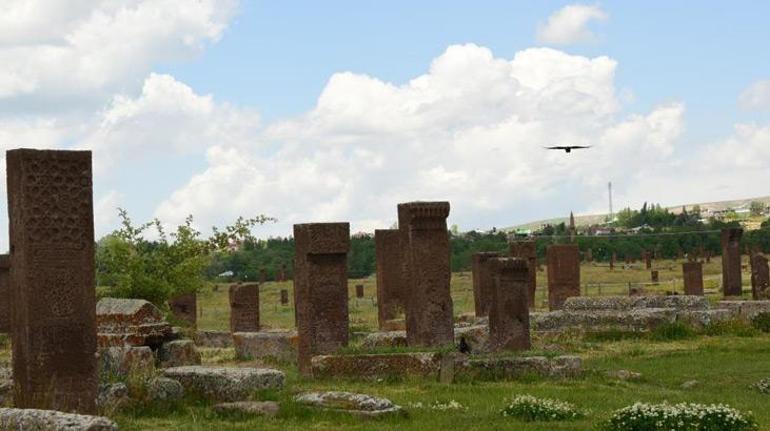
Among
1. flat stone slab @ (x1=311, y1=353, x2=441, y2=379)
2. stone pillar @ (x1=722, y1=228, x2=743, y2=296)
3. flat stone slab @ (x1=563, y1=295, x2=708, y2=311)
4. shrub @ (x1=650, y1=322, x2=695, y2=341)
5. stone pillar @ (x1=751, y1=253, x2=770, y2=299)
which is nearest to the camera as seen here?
flat stone slab @ (x1=311, y1=353, x2=441, y2=379)

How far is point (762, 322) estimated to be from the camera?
28016 mm

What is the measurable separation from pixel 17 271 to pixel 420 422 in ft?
14.2

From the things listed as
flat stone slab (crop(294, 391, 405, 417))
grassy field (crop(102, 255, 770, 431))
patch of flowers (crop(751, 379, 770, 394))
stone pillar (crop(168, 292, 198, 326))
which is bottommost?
patch of flowers (crop(751, 379, 770, 394))

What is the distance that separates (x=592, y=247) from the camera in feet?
320

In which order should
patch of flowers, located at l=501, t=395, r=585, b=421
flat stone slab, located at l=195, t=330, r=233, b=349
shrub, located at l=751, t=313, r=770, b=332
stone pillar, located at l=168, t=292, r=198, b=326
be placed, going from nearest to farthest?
patch of flowers, located at l=501, t=395, r=585, b=421
shrub, located at l=751, t=313, r=770, b=332
flat stone slab, located at l=195, t=330, r=233, b=349
stone pillar, located at l=168, t=292, r=198, b=326

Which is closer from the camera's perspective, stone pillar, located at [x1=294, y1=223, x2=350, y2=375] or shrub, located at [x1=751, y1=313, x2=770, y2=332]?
stone pillar, located at [x1=294, y1=223, x2=350, y2=375]

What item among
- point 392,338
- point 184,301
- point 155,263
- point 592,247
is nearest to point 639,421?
point 392,338

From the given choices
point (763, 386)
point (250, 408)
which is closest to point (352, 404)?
point (250, 408)

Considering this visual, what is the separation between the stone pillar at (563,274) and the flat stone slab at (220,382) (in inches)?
966

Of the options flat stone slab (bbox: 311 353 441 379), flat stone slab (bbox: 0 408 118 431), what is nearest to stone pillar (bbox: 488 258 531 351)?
flat stone slab (bbox: 311 353 441 379)

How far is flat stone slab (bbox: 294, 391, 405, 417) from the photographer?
12539 mm

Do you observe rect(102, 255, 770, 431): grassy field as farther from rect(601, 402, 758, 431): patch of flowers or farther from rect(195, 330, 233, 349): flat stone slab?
rect(195, 330, 233, 349): flat stone slab

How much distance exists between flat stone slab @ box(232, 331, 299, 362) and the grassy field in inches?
13.0

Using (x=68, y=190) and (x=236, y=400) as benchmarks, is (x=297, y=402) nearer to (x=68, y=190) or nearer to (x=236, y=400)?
(x=236, y=400)
